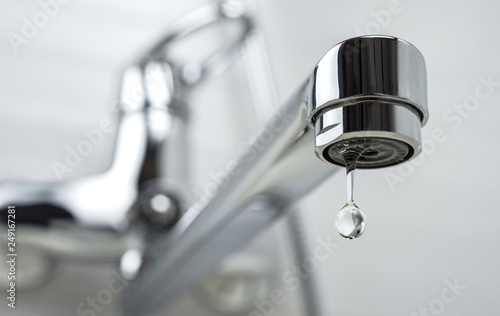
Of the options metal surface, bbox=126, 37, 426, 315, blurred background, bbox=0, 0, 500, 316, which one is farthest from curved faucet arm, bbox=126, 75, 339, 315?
blurred background, bbox=0, 0, 500, 316

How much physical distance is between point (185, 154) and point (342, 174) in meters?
0.24

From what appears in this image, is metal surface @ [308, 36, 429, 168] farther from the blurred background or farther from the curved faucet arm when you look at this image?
the blurred background

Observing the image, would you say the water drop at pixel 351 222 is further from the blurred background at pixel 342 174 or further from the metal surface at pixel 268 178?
the blurred background at pixel 342 174

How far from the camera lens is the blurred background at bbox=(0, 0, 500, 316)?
0.71 metres

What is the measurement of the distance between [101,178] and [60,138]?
142 millimetres

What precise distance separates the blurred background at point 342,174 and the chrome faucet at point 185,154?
95 mm

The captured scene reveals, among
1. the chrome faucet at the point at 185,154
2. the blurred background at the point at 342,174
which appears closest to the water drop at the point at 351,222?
the chrome faucet at the point at 185,154

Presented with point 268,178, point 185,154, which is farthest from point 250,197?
point 185,154

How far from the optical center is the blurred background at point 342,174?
0.71 meters

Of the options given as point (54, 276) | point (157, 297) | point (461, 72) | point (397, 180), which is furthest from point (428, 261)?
point (54, 276)

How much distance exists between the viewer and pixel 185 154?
2.40 feet

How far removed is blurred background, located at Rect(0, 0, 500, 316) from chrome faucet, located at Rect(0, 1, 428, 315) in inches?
3.8

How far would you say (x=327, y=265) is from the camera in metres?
0.78

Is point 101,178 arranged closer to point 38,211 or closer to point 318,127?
point 38,211
